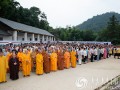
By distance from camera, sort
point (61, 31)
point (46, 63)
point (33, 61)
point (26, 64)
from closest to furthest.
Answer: point (26, 64), point (46, 63), point (33, 61), point (61, 31)

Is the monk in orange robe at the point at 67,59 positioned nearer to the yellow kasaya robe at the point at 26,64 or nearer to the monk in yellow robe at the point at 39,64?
the monk in yellow robe at the point at 39,64

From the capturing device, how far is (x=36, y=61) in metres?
14.2

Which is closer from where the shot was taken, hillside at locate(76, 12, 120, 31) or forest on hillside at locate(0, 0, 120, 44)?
forest on hillside at locate(0, 0, 120, 44)

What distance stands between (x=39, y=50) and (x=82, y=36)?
5916 cm

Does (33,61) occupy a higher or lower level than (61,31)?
lower

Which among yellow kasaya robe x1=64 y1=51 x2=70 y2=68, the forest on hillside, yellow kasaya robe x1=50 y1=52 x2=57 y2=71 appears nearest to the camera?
yellow kasaya robe x1=50 y1=52 x2=57 y2=71

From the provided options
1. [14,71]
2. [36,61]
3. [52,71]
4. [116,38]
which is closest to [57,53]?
[52,71]


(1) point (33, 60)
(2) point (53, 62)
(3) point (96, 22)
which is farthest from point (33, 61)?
(3) point (96, 22)

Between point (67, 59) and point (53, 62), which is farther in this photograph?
point (67, 59)

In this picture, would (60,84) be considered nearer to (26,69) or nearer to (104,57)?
(26,69)

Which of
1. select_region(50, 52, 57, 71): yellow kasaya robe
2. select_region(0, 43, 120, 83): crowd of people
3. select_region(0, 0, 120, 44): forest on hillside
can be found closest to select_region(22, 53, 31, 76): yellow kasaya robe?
select_region(0, 43, 120, 83): crowd of people

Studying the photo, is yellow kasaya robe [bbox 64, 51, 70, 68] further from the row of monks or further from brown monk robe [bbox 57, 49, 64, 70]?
brown monk robe [bbox 57, 49, 64, 70]

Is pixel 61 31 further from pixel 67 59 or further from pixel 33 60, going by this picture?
pixel 33 60

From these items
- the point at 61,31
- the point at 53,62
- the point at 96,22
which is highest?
the point at 96,22
